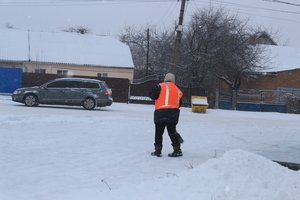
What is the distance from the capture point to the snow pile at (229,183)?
7094 mm

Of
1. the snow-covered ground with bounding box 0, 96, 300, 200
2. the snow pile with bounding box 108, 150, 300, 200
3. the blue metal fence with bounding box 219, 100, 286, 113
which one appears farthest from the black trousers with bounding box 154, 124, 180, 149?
the blue metal fence with bounding box 219, 100, 286, 113

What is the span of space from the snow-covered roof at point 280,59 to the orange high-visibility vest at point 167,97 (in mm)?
35315

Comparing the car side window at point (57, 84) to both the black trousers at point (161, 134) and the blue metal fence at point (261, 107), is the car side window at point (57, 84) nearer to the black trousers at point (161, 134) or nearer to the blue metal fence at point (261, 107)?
the black trousers at point (161, 134)

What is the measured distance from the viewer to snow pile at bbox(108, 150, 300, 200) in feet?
23.3

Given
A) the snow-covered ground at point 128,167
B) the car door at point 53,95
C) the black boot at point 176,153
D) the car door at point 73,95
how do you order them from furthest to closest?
1. the car door at point 73,95
2. the car door at point 53,95
3. the black boot at point 176,153
4. the snow-covered ground at point 128,167

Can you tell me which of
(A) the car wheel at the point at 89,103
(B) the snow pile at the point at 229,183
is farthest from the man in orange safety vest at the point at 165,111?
(A) the car wheel at the point at 89,103

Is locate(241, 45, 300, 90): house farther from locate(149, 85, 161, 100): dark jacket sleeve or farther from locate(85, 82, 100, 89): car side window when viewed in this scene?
locate(149, 85, 161, 100): dark jacket sleeve

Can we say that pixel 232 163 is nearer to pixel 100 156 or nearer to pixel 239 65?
pixel 100 156

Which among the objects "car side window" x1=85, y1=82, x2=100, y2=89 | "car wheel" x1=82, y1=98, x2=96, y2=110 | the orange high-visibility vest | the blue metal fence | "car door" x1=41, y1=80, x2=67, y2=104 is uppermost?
the orange high-visibility vest

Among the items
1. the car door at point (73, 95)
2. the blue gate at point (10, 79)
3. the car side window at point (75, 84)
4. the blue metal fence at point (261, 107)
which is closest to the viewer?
the car door at point (73, 95)

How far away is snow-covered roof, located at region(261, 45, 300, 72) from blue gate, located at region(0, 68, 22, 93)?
68.9ft

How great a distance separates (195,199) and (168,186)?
72 centimetres

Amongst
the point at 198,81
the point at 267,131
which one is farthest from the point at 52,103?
the point at 198,81

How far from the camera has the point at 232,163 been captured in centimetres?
803
